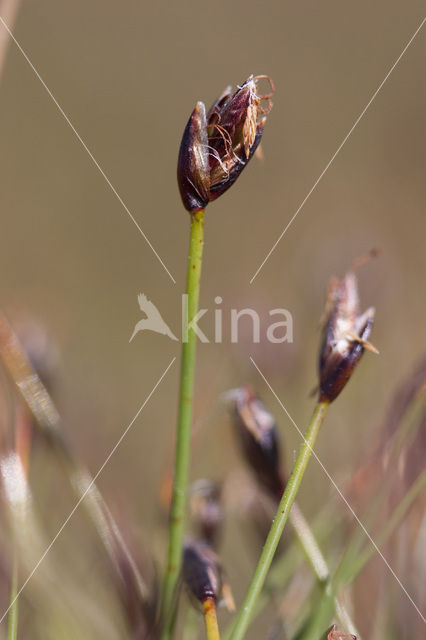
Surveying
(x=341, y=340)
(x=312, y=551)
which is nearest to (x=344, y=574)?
(x=312, y=551)

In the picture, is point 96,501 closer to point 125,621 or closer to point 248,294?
point 125,621

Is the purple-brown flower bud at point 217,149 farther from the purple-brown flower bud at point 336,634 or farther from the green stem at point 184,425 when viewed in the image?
the purple-brown flower bud at point 336,634

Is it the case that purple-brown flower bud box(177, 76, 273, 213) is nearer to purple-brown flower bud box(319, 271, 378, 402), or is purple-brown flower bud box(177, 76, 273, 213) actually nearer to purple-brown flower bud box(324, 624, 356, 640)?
purple-brown flower bud box(319, 271, 378, 402)

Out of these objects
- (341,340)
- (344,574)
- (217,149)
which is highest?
(217,149)

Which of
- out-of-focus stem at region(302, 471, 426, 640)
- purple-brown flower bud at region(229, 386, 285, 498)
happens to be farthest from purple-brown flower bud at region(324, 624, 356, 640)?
purple-brown flower bud at region(229, 386, 285, 498)

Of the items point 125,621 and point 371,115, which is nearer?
point 125,621

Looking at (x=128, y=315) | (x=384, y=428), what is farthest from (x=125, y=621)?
(x=128, y=315)

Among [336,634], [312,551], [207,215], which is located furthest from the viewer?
[207,215]

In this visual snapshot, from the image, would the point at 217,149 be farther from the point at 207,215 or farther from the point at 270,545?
the point at 207,215
